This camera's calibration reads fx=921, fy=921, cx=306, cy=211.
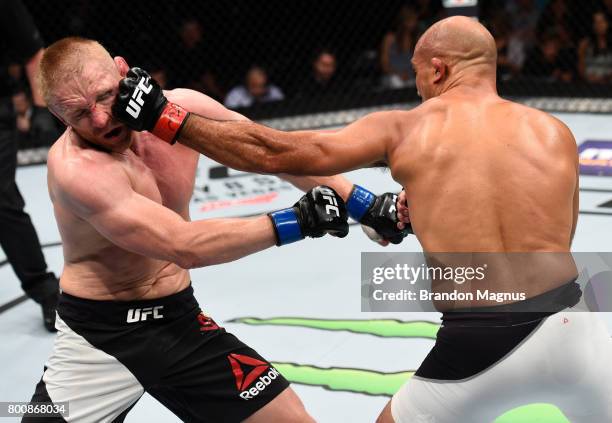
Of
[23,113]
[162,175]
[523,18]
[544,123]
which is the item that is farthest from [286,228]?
[523,18]

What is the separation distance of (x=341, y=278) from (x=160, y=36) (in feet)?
12.2

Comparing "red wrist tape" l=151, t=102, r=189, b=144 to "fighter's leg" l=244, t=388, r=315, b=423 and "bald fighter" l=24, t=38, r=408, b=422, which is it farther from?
"fighter's leg" l=244, t=388, r=315, b=423

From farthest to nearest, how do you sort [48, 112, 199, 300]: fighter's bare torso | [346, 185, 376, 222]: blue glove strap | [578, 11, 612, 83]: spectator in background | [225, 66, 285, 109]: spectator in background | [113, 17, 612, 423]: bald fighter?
1. [225, 66, 285, 109]: spectator in background
2. [578, 11, 612, 83]: spectator in background
3. [346, 185, 376, 222]: blue glove strap
4. [48, 112, 199, 300]: fighter's bare torso
5. [113, 17, 612, 423]: bald fighter

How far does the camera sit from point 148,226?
226 cm

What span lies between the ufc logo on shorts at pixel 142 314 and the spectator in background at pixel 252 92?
5.14 meters

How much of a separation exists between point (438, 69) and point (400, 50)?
5741mm

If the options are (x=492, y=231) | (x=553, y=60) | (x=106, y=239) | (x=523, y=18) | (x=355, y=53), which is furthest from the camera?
(x=523, y=18)

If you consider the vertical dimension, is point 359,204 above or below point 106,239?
above

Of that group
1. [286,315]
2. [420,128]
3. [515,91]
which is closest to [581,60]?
[515,91]

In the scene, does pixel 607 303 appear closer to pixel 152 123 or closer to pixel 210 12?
pixel 152 123

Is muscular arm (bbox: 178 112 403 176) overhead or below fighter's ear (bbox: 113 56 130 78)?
below

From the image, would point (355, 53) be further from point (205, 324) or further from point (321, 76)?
point (205, 324)

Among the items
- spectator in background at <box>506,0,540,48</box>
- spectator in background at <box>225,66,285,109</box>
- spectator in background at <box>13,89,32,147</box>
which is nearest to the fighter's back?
spectator in background at <box>13,89,32,147</box>

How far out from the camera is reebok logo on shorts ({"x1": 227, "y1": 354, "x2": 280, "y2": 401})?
241 centimetres
